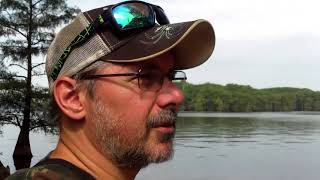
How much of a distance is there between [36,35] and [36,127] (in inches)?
248

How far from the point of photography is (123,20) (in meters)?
1.85

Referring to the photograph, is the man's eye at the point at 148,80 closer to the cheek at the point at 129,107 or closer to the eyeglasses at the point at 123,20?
the cheek at the point at 129,107

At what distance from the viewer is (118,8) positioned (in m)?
1.95

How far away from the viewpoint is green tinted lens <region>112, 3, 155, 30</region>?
6.11 ft

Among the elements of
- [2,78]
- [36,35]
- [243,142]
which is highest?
[36,35]

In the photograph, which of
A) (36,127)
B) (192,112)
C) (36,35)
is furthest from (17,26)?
(192,112)

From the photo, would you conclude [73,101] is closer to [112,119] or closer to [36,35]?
[112,119]

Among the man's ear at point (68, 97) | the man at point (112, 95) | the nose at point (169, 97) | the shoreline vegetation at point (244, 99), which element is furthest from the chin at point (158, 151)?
the shoreline vegetation at point (244, 99)

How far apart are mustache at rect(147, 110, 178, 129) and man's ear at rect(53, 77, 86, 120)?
0.25m

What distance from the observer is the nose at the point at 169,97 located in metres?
1.88

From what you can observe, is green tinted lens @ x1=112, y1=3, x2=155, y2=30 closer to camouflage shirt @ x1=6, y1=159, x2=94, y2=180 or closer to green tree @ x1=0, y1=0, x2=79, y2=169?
camouflage shirt @ x1=6, y1=159, x2=94, y2=180

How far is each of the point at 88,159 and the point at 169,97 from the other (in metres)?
0.38

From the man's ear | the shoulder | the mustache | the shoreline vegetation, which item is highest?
the shoreline vegetation

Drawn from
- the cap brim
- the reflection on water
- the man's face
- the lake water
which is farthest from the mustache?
the reflection on water
